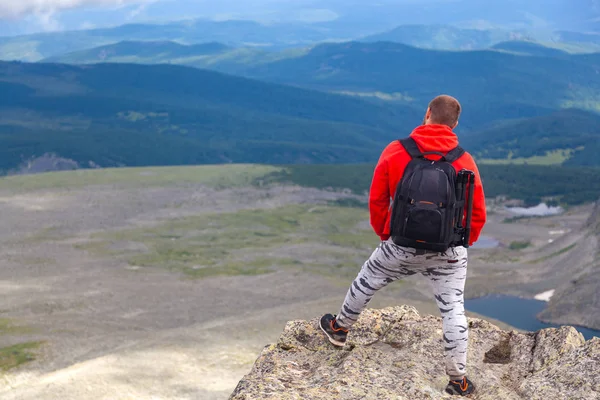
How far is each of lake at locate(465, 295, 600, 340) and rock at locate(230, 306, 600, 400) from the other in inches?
1928

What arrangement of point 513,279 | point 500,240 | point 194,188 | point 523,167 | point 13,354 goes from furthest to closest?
point 523,167 → point 194,188 → point 500,240 → point 513,279 → point 13,354

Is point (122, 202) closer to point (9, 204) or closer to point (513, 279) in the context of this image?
point (9, 204)

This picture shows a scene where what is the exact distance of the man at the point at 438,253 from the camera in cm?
885

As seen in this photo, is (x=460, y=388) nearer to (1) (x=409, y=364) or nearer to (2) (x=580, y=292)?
(1) (x=409, y=364)

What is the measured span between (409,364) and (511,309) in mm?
57217

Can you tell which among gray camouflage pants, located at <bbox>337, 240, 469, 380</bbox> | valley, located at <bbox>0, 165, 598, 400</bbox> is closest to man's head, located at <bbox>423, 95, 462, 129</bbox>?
gray camouflage pants, located at <bbox>337, 240, 469, 380</bbox>

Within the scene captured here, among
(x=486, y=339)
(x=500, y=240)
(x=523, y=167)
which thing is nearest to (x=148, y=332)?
(x=486, y=339)

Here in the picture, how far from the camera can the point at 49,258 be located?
76750mm

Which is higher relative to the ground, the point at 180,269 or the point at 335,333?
the point at 335,333

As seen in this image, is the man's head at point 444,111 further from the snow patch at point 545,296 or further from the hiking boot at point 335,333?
the snow patch at point 545,296

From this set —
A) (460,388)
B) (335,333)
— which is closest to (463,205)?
(460,388)

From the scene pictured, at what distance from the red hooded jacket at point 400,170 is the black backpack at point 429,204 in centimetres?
19

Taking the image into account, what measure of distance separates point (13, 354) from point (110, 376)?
11.6m

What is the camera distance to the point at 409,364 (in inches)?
400
